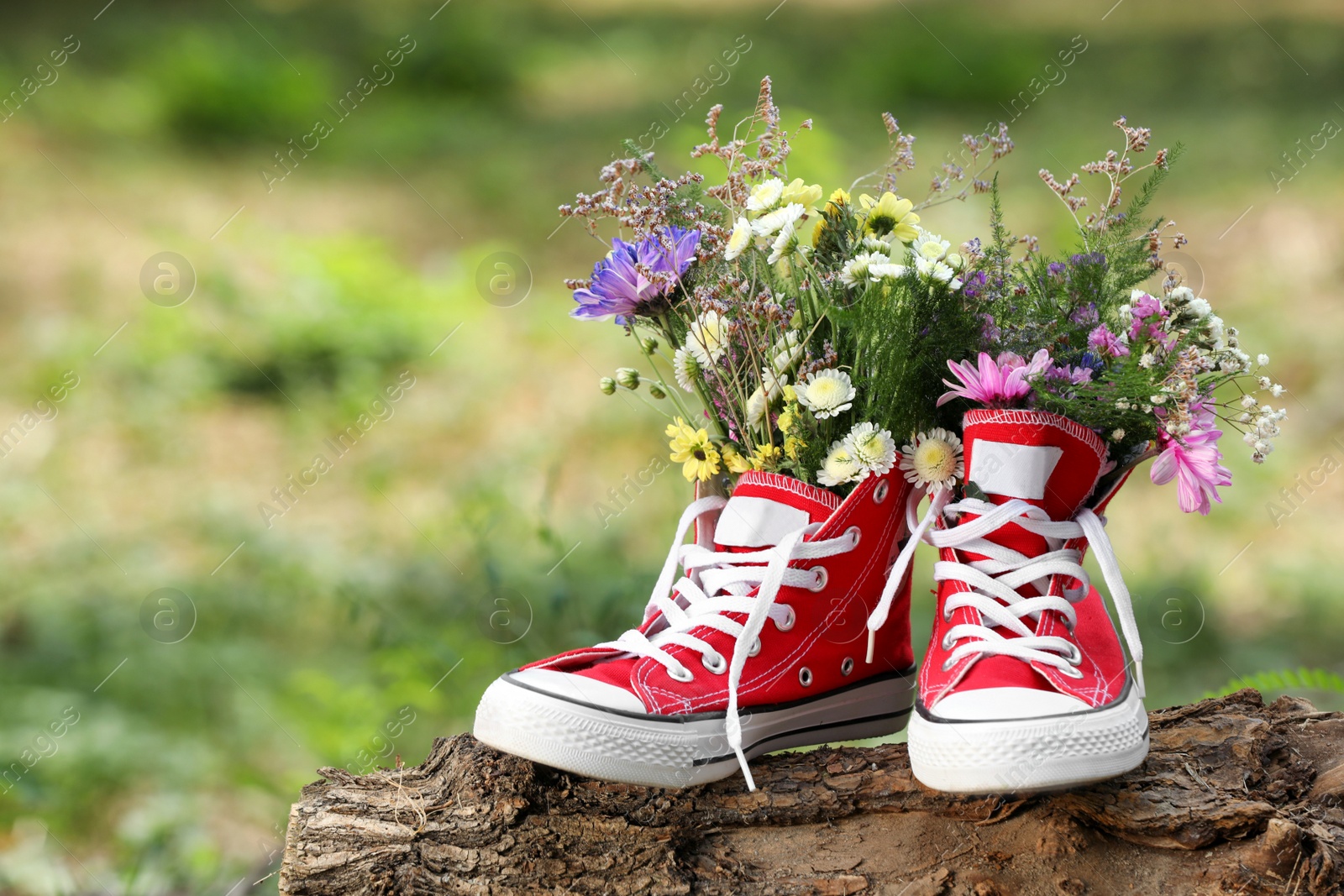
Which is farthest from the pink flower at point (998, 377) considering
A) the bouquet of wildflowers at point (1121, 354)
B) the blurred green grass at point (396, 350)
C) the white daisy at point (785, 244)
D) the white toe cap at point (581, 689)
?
the blurred green grass at point (396, 350)

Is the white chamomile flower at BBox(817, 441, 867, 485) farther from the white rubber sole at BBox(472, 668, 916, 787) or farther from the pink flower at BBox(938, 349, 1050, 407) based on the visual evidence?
the white rubber sole at BBox(472, 668, 916, 787)

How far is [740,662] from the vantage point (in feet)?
3.67

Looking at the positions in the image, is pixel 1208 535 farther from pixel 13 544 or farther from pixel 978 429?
pixel 13 544

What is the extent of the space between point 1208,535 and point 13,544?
3136 millimetres

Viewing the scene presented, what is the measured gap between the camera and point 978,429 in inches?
44.5

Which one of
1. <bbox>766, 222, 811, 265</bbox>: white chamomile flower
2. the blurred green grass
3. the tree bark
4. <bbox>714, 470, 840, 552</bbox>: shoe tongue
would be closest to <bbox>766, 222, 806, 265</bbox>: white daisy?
<bbox>766, 222, 811, 265</bbox>: white chamomile flower

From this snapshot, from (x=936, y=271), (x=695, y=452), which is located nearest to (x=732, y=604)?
(x=695, y=452)

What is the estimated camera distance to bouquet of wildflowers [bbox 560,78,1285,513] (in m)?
1.10

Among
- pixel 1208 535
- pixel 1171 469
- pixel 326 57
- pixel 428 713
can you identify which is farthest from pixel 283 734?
pixel 326 57

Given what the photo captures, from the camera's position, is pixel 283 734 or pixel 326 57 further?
pixel 326 57

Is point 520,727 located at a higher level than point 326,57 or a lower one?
lower

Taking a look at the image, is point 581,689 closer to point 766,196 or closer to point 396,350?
point 766,196

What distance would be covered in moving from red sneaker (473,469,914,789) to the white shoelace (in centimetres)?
6

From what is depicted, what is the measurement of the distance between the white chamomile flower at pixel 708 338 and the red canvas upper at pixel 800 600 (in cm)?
14
